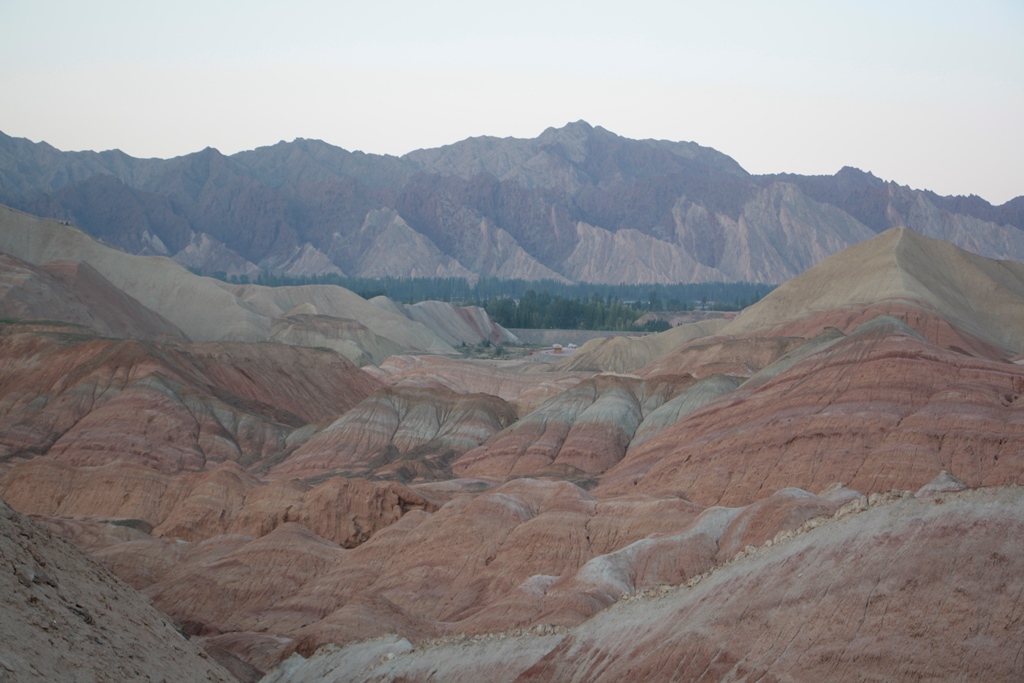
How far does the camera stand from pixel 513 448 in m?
80.0

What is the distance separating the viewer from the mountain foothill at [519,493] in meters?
21.7

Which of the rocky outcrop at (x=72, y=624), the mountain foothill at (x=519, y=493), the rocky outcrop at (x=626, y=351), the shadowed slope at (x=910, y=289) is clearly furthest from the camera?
the rocky outcrop at (x=626, y=351)

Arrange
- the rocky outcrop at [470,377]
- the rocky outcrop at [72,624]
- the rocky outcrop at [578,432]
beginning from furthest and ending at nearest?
the rocky outcrop at [470,377], the rocky outcrop at [578,432], the rocky outcrop at [72,624]

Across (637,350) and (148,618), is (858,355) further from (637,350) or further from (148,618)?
(637,350)

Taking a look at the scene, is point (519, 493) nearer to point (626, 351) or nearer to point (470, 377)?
point (470, 377)

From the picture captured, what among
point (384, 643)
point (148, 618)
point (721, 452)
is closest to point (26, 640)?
point (148, 618)

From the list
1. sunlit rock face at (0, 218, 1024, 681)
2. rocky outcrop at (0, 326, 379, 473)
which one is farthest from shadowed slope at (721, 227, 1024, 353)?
rocky outcrop at (0, 326, 379, 473)

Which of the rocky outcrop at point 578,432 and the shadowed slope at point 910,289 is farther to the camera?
the shadowed slope at point 910,289

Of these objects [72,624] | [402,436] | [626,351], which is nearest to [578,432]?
[402,436]

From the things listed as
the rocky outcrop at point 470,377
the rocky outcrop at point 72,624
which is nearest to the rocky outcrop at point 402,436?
the rocky outcrop at point 470,377

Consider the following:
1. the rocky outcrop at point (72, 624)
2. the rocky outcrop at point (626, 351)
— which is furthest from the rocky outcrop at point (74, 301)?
the rocky outcrop at point (72, 624)

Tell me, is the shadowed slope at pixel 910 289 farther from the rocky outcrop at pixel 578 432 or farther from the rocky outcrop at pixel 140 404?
the rocky outcrop at pixel 140 404

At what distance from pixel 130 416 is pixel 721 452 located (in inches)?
1563

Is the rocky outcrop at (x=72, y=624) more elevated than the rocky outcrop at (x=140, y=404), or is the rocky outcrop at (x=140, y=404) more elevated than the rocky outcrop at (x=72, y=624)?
the rocky outcrop at (x=72, y=624)
